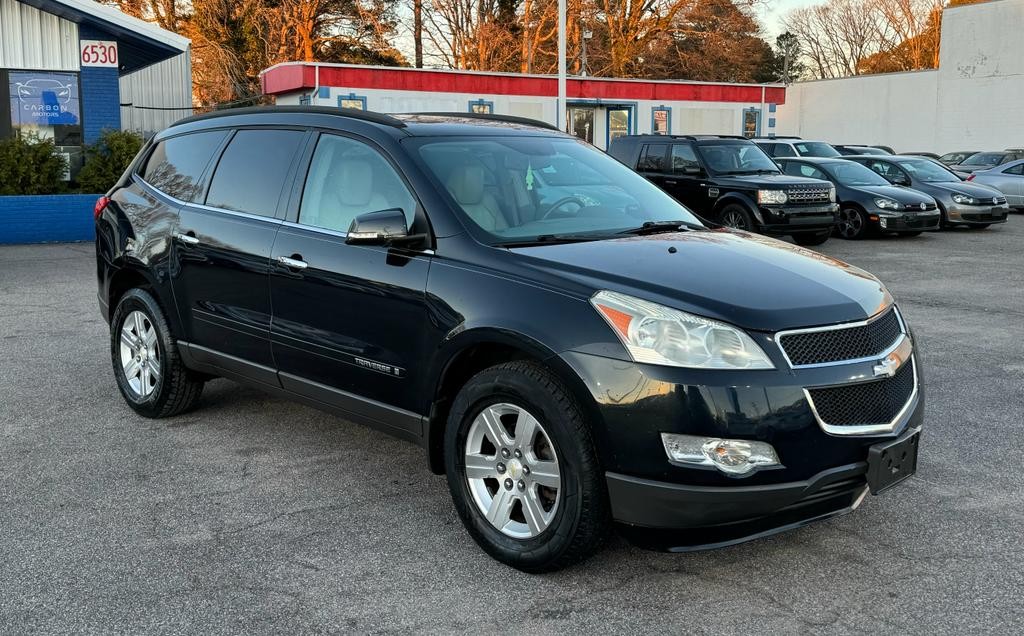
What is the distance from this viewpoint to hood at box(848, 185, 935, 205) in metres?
17.3

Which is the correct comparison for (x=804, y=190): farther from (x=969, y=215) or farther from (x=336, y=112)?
(x=336, y=112)

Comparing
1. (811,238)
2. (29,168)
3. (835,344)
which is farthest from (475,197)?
(29,168)

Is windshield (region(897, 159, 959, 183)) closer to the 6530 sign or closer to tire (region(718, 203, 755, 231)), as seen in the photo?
tire (region(718, 203, 755, 231))

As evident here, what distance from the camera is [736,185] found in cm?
1564

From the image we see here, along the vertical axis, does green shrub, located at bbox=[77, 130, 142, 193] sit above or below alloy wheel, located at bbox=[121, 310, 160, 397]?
above

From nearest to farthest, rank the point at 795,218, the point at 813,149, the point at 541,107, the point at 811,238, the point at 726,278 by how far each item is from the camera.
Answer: the point at 726,278 < the point at 795,218 < the point at 811,238 < the point at 813,149 < the point at 541,107

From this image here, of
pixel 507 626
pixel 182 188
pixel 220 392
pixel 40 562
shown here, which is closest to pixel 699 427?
pixel 507 626

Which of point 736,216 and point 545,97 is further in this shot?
point 545,97

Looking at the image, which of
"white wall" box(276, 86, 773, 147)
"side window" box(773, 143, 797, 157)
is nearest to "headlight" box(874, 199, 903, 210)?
"side window" box(773, 143, 797, 157)

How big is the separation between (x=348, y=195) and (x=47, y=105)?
1566 centimetres

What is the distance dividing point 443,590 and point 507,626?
1.19 feet

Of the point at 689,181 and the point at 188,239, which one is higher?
the point at 689,181

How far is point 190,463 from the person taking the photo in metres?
5.15

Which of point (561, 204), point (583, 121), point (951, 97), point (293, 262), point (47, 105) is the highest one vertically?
point (951, 97)
